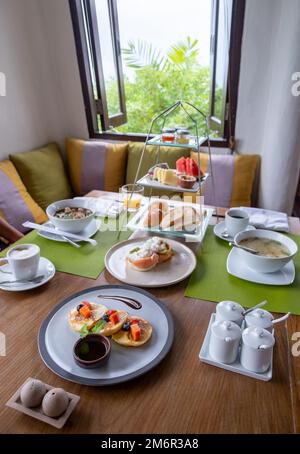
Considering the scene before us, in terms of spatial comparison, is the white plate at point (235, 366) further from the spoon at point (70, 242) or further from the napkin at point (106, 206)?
the napkin at point (106, 206)

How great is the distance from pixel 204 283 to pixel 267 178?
1.30 metres

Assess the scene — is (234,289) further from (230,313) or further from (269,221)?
(269,221)

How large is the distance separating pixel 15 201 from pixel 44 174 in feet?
1.35

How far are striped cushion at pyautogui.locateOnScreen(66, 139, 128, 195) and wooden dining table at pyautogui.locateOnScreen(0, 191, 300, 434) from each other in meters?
1.66

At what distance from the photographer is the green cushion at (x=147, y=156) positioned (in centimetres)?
215

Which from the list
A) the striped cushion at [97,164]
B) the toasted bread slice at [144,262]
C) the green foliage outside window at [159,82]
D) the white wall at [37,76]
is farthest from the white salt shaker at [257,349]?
the green foliage outside window at [159,82]

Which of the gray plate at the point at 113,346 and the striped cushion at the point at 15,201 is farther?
the striped cushion at the point at 15,201

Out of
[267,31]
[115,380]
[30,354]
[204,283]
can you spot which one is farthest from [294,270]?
[267,31]

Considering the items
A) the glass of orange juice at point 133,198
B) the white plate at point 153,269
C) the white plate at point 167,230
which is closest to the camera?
the white plate at point 153,269

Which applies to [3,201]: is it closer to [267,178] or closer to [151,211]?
[151,211]

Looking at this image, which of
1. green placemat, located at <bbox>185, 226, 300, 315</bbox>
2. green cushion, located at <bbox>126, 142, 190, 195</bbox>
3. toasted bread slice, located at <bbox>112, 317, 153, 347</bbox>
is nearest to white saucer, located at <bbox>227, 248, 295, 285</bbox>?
green placemat, located at <bbox>185, 226, 300, 315</bbox>

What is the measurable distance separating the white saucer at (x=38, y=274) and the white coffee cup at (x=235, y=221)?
695 millimetres

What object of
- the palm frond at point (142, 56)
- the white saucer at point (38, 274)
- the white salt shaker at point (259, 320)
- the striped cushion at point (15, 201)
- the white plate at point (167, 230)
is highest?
the palm frond at point (142, 56)

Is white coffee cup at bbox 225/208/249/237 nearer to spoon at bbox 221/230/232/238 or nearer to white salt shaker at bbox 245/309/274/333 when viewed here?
spoon at bbox 221/230/232/238
